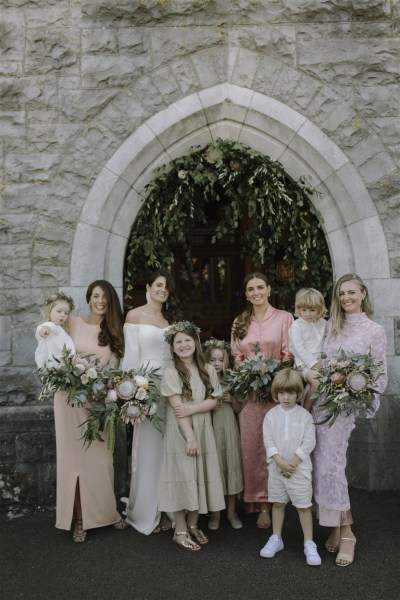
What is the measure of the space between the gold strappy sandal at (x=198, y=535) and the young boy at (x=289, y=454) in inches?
16.4

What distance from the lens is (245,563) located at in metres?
3.11

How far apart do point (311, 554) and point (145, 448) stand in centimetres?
133

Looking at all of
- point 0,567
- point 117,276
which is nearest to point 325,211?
point 117,276

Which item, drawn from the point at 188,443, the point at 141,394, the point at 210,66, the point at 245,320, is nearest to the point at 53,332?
the point at 141,394

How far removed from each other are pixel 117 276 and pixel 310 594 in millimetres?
2924

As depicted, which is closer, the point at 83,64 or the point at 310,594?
the point at 310,594

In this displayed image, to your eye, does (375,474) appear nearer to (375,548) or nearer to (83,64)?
(375,548)

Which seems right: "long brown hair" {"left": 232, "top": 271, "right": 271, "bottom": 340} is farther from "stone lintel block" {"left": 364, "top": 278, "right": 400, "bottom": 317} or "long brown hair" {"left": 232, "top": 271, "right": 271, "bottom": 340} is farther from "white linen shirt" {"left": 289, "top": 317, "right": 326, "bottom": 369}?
"stone lintel block" {"left": 364, "top": 278, "right": 400, "bottom": 317}

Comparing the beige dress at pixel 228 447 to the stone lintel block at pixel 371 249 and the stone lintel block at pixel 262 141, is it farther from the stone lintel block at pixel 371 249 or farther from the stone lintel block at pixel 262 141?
the stone lintel block at pixel 262 141

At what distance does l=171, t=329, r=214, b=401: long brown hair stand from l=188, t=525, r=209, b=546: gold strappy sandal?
0.89 m

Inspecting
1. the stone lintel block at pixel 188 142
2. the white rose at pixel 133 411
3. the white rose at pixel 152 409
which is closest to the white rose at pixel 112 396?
the white rose at pixel 133 411

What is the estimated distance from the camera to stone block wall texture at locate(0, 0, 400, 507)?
4414 millimetres

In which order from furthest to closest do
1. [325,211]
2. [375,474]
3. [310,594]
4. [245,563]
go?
[325,211], [375,474], [245,563], [310,594]

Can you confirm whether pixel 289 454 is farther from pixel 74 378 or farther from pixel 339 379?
pixel 74 378
